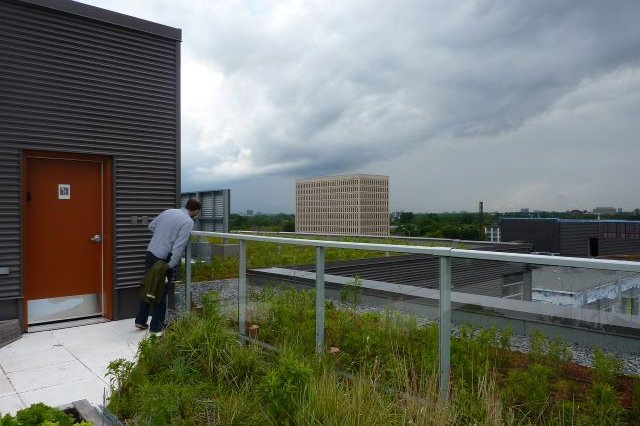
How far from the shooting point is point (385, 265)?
12.2ft

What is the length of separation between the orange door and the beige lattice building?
145 feet

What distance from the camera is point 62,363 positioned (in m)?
4.91

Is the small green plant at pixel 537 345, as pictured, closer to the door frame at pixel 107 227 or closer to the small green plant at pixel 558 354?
the small green plant at pixel 558 354

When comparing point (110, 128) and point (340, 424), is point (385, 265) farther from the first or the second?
point (110, 128)

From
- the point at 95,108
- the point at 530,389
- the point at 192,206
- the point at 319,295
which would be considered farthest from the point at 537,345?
the point at 95,108

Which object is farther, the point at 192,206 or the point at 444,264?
the point at 192,206

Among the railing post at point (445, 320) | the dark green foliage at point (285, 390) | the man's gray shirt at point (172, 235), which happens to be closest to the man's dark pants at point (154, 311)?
the man's gray shirt at point (172, 235)

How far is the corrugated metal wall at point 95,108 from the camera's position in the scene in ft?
19.2

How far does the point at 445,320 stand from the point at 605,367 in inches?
39.0

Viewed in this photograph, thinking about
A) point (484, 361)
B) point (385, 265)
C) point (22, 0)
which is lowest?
point (484, 361)

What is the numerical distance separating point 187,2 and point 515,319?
6.97m

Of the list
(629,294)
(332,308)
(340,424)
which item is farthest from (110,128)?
(629,294)

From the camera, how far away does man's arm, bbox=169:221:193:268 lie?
609 centimetres

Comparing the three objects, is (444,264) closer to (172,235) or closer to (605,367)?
(605,367)
